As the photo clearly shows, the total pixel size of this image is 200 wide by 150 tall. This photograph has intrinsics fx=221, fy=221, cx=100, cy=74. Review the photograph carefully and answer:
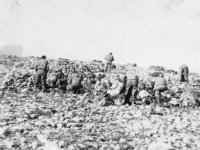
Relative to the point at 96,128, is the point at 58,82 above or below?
above

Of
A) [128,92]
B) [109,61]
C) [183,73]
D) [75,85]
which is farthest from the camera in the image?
[109,61]

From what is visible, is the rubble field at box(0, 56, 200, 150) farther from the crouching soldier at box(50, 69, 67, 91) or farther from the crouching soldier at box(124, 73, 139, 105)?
the crouching soldier at box(50, 69, 67, 91)

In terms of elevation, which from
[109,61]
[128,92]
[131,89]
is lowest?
[128,92]

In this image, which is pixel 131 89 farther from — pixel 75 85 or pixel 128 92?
pixel 75 85

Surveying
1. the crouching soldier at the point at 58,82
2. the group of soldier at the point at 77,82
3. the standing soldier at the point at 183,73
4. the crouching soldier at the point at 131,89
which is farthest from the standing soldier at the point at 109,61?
the crouching soldier at the point at 131,89

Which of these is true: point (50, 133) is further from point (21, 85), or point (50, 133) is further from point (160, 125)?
point (21, 85)

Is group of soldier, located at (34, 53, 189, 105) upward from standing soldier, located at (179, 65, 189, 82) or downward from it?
downward

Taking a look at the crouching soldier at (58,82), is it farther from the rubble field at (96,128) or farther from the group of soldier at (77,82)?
the rubble field at (96,128)

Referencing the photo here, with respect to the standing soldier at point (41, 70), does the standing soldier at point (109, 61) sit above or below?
above

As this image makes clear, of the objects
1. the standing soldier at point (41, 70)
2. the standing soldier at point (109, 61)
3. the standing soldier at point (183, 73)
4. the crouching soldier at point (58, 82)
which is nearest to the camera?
the standing soldier at point (41, 70)

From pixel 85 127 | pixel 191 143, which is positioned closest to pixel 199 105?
pixel 191 143

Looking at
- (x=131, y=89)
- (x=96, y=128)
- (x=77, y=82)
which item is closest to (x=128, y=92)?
(x=131, y=89)

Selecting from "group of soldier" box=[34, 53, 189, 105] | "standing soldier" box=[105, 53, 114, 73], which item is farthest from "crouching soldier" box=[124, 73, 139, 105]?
"standing soldier" box=[105, 53, 114, 73]
